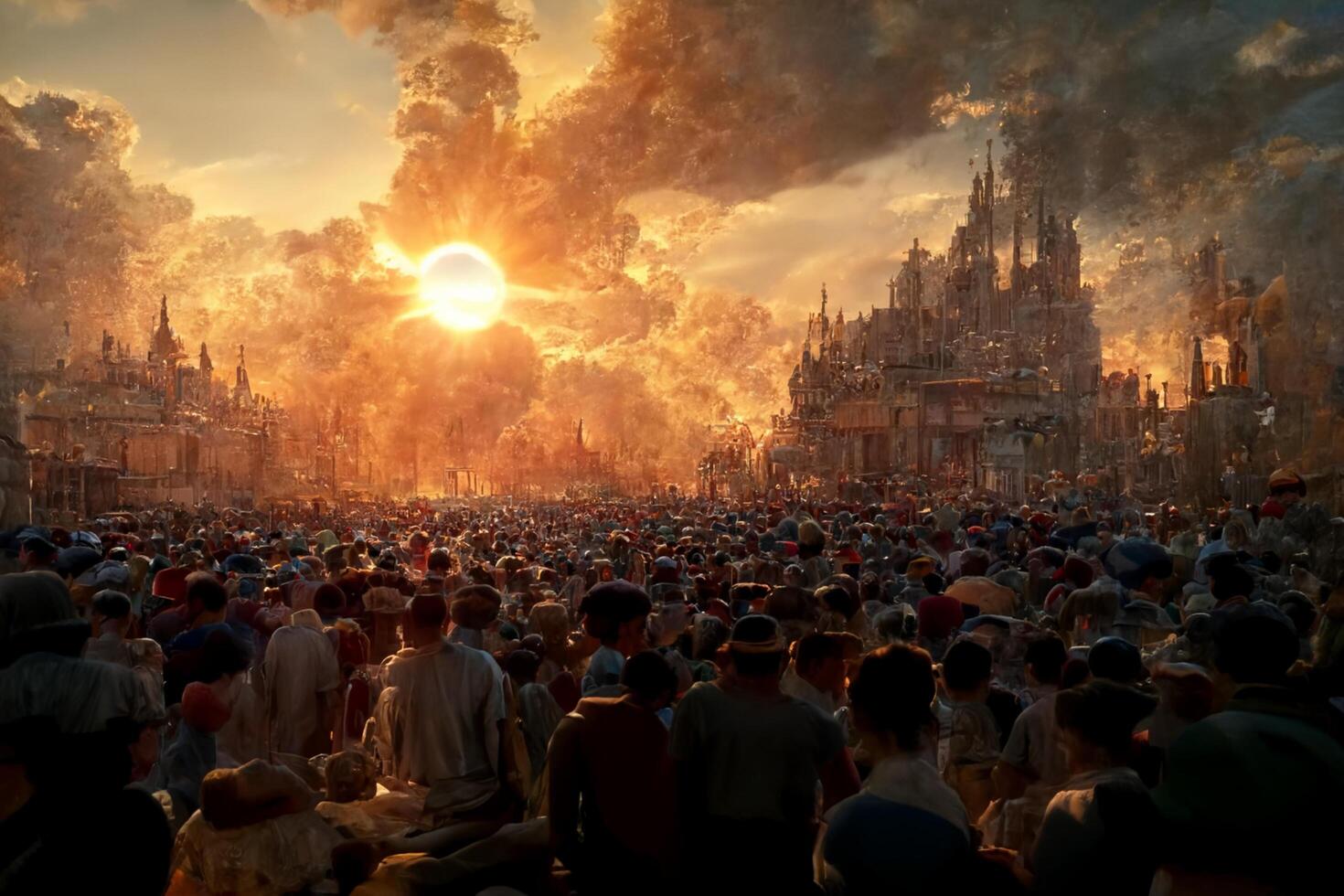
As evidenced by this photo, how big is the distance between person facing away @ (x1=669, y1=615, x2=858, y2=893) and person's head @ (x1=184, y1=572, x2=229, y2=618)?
395cm

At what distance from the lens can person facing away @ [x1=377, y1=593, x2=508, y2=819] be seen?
16.7 feet

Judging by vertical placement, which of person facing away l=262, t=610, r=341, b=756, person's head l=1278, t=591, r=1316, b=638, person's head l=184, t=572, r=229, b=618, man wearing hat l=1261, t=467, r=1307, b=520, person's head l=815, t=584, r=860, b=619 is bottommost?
person facing away l=262, t=610, r=341, b=756

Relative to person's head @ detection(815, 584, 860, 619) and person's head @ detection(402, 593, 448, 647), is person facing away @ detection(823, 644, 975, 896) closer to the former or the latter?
person's head @ detection(402, 593, 448, 647)

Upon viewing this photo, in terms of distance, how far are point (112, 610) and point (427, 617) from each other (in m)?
2.68

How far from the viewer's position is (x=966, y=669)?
16.4 ft

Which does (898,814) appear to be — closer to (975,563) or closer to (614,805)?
(614,805)

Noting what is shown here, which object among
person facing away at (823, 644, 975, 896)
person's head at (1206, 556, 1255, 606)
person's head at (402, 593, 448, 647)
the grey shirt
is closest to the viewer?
person facing away at (823, 644, 975, 896)

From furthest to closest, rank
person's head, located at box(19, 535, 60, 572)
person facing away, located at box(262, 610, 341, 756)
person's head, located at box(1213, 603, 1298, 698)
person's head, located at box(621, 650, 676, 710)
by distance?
person's head, located at box(19, 535, 60, 572) → person facing away, located at box(262, 610, 341, 756) → person's head, located at box(621, 650, 676, 710) → person's head, located at box(1213, 603, 1298, 698)

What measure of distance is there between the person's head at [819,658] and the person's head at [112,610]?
4004 mm

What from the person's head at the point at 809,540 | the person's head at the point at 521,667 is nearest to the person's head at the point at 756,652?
the person's head at the point at 521,667

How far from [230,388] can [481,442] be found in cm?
3219

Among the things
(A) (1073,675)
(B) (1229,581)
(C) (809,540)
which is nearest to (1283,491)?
(C) (809,540)

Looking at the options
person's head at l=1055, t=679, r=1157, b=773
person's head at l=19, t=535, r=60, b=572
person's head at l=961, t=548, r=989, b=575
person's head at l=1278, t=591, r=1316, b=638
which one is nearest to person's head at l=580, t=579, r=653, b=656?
person's head at l=1055, t=679, r=1157, b=773

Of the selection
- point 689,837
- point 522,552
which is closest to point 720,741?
point 689,837
